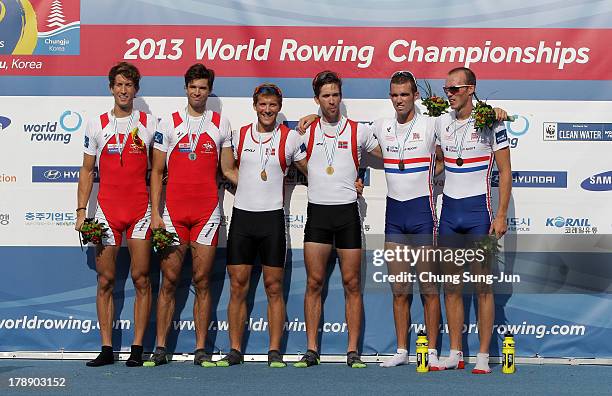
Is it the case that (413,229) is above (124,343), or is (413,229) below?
above

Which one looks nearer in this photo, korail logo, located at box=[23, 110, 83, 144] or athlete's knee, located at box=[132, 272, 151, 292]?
athlete's knee, located at box=[132, 272, 151, 292]

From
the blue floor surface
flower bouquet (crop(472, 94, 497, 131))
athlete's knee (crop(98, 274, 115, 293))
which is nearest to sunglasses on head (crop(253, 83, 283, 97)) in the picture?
flower bouquet (crop(472, 94, 497, 131))

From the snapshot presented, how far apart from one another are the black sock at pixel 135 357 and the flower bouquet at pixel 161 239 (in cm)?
84

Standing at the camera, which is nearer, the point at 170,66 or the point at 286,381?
the point at 286,381

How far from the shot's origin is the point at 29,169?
8711 millimetres

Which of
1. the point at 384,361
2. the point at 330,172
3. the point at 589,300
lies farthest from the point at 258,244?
the point at 589,300

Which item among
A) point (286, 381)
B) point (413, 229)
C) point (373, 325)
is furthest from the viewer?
point (373, 325)

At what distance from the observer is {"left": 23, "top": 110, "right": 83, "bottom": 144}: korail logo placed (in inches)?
342

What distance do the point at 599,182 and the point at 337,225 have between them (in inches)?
90.2

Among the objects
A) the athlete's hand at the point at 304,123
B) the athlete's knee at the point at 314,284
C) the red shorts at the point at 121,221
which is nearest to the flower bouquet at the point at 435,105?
the athlete's hand at the point at 304,123

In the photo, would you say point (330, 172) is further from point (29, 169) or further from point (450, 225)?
point (29, 169)

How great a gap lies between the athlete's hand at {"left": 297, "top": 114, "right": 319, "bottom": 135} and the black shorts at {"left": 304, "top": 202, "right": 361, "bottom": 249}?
63 centimetres

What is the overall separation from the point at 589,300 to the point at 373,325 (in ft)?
6.04

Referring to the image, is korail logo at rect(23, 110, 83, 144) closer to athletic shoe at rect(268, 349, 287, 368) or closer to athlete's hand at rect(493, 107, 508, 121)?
athletic shoe at rect(268, 349, 287, 368)
